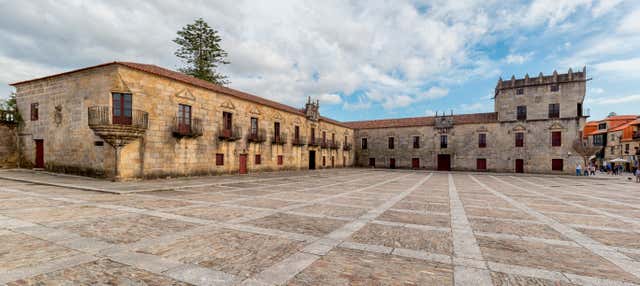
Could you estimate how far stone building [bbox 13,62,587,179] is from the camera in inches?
506

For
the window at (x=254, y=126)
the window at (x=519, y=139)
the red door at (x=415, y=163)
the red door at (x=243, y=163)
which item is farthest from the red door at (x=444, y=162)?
the red door at (x=243, y=163)

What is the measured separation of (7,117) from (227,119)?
13.6 meters

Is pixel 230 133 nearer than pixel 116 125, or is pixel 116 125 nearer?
pixel 116 125

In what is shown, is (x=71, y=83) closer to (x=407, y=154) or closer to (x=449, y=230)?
(x=449, y=230)

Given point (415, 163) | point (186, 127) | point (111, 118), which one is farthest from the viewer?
point (415, 163)

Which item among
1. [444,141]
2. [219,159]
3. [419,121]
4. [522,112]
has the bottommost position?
[219,159]

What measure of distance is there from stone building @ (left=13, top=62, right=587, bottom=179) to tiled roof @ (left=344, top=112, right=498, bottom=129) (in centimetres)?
13

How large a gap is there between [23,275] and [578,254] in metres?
7.59

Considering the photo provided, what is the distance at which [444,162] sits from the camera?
31281 millimetres

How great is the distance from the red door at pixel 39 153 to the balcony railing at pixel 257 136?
1230cm

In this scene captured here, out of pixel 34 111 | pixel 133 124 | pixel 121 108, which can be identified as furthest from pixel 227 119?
pixel 34 111

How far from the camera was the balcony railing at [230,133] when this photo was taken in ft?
57.2

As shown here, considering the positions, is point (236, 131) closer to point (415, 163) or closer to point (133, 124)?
point (133, 124)

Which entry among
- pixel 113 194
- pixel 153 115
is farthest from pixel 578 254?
pixel 153 115
